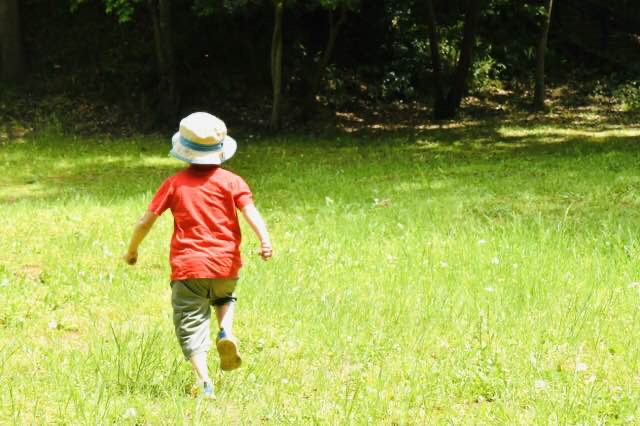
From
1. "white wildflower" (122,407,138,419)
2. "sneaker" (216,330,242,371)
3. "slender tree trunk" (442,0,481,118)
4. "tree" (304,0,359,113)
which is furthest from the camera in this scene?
"slender tree trunk" (442,0,481,118)

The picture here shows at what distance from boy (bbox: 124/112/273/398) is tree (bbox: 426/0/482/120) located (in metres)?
19.6

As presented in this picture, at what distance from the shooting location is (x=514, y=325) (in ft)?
19.9

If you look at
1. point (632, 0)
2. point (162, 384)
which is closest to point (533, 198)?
point (162, 384)

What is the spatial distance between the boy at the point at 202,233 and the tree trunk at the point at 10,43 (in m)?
21.3

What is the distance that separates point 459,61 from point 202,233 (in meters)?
20.4

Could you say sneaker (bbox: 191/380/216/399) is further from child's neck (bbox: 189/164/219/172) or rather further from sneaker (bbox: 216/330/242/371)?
child's neck (bbox: 189/164/219/172)

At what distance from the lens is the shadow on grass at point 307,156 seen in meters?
14.7

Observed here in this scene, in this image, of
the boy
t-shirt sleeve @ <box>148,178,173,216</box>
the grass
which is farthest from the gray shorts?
t-shirt sleeve @ <box>148,178,173,216</box>

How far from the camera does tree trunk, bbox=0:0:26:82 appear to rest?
24.2 meters

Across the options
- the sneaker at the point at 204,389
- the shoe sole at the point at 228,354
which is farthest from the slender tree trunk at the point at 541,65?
the sneaker at the point at 204,389

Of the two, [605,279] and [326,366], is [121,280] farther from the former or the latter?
[605,279]

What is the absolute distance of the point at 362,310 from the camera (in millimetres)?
6539

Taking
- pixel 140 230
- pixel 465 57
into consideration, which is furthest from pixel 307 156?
pixel 140 230

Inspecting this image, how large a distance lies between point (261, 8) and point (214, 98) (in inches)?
111
